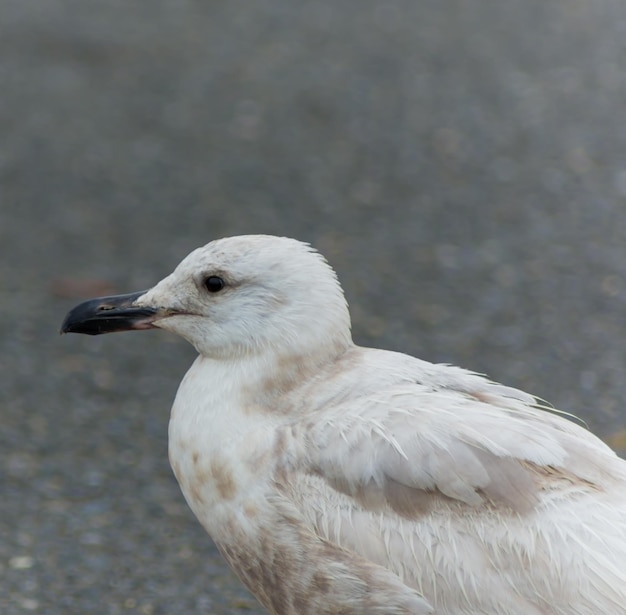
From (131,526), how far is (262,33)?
508 centimetres

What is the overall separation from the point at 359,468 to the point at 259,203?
3651 mm

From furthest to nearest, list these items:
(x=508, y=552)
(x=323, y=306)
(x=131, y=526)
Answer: (x=131, y=526) < (x=323, y=306) < (x=508, y=552)

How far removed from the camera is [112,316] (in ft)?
10.6

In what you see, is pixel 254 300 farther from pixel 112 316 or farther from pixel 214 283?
pixel 112 316

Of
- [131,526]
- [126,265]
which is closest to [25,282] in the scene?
[126,265]

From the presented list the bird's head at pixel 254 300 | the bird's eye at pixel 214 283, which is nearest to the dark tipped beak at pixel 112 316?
the bird's head at pixel 254 300

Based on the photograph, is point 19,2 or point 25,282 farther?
point 19,2

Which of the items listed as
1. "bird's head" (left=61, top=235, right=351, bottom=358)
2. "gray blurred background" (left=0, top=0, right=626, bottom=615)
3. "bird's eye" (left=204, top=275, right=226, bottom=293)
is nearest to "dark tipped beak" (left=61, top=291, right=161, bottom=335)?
"bird's head" (left=61, top=235, right=351, bottom=358)

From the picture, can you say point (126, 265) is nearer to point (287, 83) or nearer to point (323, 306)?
point (287, 83)

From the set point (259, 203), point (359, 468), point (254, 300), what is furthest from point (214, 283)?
point (259, 203)

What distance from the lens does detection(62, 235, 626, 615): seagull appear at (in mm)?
2686

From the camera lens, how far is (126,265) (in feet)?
19.1

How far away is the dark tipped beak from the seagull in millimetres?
75

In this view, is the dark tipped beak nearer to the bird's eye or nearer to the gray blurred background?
the bird's eye
